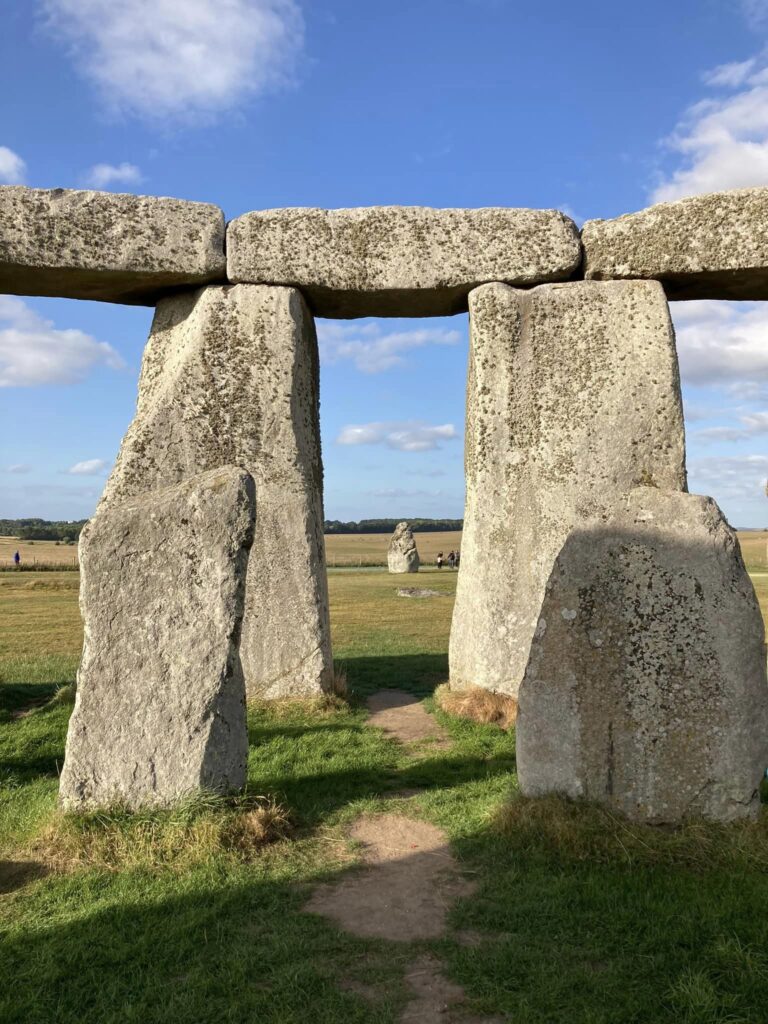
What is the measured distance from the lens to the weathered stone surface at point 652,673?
470cm

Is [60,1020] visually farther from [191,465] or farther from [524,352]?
[524,352]

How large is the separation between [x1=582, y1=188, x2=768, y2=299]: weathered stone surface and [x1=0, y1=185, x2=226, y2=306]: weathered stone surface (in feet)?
13.8

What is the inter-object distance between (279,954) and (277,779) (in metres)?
2.62

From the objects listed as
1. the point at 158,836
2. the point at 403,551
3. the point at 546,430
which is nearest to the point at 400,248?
the point at 546,430

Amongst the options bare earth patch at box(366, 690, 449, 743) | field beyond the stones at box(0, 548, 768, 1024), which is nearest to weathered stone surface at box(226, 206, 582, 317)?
bare earth patch at box(366, 690, 449, 743)

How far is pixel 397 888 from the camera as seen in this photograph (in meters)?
4.57

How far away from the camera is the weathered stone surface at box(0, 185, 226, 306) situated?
28.7 feet

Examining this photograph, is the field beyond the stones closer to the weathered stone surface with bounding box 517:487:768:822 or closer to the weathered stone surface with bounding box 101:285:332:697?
the weathered stone surface with bounding box 517:487:768:822

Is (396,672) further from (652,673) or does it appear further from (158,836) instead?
(652,673)

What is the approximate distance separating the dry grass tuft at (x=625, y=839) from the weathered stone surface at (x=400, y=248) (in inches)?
236

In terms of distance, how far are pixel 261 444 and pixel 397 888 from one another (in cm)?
562

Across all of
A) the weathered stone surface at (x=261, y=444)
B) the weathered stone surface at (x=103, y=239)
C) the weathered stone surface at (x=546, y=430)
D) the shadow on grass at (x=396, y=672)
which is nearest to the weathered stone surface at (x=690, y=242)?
the weathered stone surface at (x=546, y=430)

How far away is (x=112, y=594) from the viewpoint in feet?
17.0

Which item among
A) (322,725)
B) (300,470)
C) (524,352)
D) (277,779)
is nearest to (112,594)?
(277,779)
